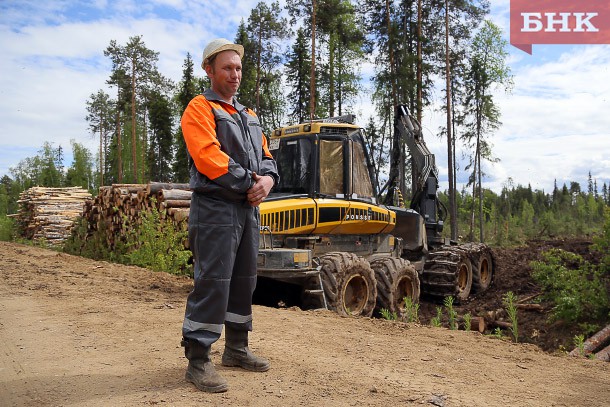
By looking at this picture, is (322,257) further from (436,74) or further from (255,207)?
(436,74)

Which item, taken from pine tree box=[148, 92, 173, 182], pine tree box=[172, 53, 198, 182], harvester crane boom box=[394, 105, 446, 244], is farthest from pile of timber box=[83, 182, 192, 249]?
pine tree box=[148, 92, 173, 182]

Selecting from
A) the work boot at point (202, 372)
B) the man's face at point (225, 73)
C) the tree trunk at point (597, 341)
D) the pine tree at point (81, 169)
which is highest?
the pine tree at point (81, 169)

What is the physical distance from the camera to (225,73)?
12.4 ft

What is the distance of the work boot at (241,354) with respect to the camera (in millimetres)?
3977

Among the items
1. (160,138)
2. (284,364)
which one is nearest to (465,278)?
(284,364)

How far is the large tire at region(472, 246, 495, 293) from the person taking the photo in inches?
500

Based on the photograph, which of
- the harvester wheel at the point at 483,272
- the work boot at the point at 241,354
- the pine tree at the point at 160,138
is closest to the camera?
the work boot at the point at 241,354

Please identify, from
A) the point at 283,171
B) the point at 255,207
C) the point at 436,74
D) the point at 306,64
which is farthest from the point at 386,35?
the point at 255,207

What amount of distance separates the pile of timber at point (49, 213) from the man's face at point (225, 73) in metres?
16.1

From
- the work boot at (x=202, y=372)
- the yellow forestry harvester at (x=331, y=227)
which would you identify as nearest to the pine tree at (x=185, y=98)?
the yellow forestry harvester at (x=331, y=227)

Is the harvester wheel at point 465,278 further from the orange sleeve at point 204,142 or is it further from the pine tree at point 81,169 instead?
the pine tree at point 81,169

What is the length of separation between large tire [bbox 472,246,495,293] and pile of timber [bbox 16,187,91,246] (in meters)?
12.9

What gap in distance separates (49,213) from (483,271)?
15.3m

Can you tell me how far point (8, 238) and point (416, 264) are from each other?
1681cm
